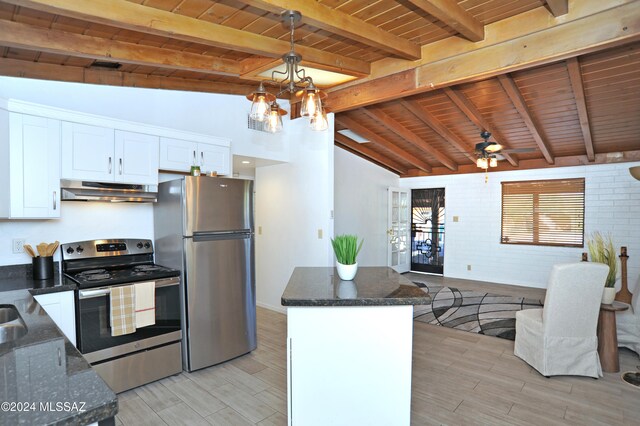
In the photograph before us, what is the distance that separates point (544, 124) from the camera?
16.5 feet

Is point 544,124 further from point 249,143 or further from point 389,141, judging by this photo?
point 249,143

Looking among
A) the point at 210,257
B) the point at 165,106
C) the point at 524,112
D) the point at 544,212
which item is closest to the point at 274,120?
the point at 210,257

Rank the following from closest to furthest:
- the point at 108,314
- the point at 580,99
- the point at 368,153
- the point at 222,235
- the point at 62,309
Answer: the point at 62,309 → the point at 108,314 → the point at 222,235 → the point at 580,99 → the point at 368,153

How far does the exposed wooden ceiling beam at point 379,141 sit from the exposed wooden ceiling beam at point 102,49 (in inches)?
95.0

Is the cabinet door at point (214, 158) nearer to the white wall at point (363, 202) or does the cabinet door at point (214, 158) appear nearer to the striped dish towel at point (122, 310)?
the striped dish towel at point (122, 310)

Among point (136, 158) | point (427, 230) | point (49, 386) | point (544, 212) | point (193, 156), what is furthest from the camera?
point (427, 230)

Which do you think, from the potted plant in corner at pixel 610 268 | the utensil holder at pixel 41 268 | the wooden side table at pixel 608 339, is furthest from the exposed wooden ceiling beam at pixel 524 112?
the utensil holder at pixel 41 268

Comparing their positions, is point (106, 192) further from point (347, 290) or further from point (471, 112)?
point (471, 112)

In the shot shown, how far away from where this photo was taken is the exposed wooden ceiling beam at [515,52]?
8.30ft

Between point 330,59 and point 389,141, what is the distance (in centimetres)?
327

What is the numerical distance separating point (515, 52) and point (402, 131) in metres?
2.69

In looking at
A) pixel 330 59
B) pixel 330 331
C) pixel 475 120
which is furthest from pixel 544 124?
pixel 330 331

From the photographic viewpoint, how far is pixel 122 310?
2.67 meters

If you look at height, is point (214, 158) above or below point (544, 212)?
above
